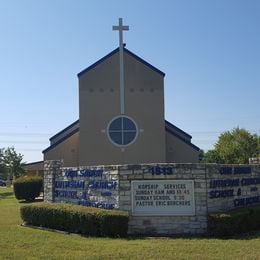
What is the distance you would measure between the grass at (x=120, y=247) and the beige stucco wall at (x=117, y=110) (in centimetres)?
2722

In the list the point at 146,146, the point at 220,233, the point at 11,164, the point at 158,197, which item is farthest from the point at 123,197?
the point at 11,164

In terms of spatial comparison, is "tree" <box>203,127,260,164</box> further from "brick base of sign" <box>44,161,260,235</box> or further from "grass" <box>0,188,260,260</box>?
"grass" <box>0,188,260,260</box>

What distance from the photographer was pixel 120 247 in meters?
11.5

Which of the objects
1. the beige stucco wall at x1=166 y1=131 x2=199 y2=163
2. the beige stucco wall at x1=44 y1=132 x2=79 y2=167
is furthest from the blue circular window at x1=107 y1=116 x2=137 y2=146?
Result: the beige stucco wall at x1=44 y1=132 x2=79 y2=167

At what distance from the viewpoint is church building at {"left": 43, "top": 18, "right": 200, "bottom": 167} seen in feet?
135

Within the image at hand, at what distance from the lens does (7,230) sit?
48.8 ft

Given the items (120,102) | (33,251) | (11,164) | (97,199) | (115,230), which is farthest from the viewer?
(11,164)

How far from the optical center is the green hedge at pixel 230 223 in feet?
44.2

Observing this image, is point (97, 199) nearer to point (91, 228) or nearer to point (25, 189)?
point (91, 228)

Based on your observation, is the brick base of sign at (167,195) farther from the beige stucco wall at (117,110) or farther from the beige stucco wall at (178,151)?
the beige stucco wall at (178,151)

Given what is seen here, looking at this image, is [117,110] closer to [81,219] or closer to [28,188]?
[28,188]

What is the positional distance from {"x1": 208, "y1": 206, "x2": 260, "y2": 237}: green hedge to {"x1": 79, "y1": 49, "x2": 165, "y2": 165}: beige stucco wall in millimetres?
26880

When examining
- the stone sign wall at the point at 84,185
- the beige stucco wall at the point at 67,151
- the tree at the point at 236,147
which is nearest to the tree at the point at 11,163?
the beige stucco wall at the point at 67,151

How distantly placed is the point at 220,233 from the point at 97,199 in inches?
164
